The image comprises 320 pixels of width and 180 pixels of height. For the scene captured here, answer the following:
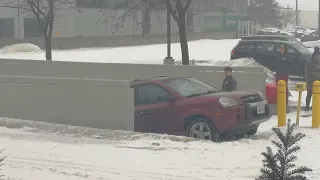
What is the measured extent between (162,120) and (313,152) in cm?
298

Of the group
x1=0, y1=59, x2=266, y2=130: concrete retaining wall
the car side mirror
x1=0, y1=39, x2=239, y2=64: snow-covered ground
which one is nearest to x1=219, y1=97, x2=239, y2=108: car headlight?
the car side mirror

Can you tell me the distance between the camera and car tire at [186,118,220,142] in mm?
9273

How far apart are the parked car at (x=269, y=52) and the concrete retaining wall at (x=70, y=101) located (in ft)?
39.1

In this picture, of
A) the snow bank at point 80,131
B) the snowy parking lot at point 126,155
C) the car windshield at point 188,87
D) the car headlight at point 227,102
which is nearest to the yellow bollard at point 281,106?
the snowy parking lot at point 126,155

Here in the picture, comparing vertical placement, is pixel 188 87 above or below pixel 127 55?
below

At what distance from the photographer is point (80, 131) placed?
989cm

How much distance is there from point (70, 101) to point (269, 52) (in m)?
12.4

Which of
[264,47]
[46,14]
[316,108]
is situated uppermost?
[46,14]

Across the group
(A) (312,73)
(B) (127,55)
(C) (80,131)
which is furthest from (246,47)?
(B) (127,55)

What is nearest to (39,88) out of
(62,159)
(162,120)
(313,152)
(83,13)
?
(162,120)

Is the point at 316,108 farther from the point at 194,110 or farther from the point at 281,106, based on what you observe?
the point at 194,110

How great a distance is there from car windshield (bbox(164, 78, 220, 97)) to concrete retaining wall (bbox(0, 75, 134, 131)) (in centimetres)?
82

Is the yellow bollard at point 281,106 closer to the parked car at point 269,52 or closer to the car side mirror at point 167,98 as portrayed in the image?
the car side mirror at point 167,98

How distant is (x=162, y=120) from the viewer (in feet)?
32.3
